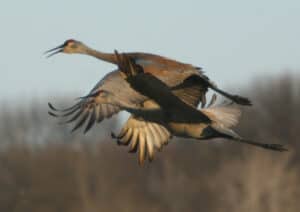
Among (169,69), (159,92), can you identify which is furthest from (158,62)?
(159,92)

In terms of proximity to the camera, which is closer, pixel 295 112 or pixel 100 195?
pixel 100 195

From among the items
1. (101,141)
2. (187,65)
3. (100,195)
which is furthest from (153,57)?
(101,141)

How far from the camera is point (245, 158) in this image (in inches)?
2507

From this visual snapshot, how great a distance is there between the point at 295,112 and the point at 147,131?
2575 inches

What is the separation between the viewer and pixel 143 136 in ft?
59.1

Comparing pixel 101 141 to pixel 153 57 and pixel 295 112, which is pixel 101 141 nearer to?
pixel 295 112

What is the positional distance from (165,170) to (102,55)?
55.4m

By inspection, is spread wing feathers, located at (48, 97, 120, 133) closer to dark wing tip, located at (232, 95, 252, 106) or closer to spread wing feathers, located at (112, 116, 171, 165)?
spread wing feathers, located at (112, 116, 171, 165)

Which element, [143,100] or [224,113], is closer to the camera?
[143,100]

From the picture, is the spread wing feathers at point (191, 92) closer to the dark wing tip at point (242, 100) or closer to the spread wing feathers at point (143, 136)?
the spread wing feathers at point (143, 136)

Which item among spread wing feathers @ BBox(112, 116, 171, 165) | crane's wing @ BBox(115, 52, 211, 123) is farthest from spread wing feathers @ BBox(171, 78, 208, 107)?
crane's wing @ BBox(115, 52, 211, 123)

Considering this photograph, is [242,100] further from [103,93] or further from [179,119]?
[103,93]

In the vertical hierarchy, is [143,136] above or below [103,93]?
below

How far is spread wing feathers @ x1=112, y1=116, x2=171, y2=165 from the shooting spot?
58.7 ft
